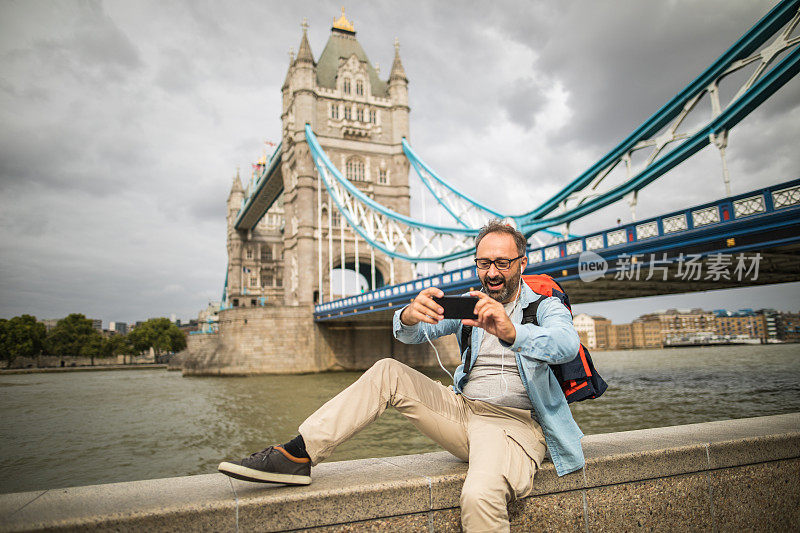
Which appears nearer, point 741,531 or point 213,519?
point 213,519

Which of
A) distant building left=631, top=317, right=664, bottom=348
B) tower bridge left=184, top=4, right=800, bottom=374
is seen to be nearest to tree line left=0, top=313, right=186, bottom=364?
tower bridge left=184, top=4, right=800, bottom=374

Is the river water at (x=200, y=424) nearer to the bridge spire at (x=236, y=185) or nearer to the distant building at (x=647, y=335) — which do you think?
the bridge spire at (x=236, y=185)

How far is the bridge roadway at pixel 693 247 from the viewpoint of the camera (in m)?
8.38

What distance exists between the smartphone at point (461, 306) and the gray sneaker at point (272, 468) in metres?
0.76

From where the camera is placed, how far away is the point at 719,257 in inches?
383

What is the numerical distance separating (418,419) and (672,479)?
1.14 meters

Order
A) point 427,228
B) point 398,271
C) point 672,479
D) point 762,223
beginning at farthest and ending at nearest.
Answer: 1. point 398,271
2. point 427,228
3. point 762,223
4. point 672,479

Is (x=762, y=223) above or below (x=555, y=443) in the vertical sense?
above

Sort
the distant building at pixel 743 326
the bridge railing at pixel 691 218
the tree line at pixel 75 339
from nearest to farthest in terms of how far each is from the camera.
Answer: the bridge railing at pixel 691 218 → the tree line at pixel 75 339 → the distant building at pixel 743 326

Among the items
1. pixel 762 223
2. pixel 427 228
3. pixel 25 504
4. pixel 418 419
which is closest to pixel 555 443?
pixel 418 419

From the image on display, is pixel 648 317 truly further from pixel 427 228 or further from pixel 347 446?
pixel 347 446

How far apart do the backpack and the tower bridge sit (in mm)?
8026

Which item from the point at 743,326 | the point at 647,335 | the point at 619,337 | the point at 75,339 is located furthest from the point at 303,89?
the point at 743,326

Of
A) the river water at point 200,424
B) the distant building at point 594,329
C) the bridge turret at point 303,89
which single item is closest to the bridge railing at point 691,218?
the river water at point 200,424
